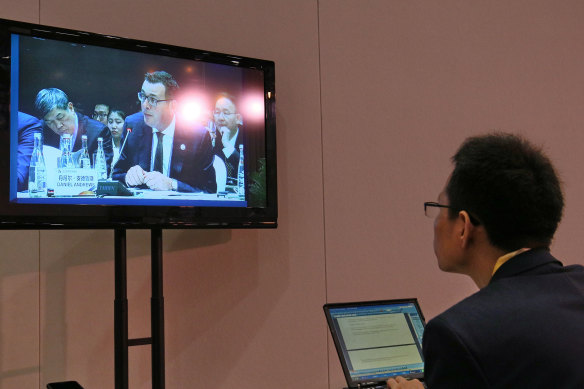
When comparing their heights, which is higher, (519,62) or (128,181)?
(519,62)

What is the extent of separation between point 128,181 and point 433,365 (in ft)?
4.15

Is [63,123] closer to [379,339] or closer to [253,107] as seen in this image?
[253,107]

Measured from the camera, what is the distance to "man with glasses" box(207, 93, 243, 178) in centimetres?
243

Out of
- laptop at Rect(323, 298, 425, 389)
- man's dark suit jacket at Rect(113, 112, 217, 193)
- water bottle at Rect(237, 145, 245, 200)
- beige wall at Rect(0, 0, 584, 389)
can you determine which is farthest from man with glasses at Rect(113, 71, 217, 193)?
laptop at Rect(323, 298, 425, 389)

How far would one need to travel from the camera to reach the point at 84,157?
2137 millimetres

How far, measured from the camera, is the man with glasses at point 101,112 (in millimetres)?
2172

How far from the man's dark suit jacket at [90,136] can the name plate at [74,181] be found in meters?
0.06

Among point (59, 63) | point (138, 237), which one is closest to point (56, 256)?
point (138, 237)

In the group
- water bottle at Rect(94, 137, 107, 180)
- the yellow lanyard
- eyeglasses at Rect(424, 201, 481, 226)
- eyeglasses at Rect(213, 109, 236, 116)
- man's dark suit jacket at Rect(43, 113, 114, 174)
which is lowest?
the yellow lanyard

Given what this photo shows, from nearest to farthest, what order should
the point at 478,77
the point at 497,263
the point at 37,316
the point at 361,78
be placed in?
the point at 497,263 < the point at 37,316 < the point at 361,78 < the point at 478,77

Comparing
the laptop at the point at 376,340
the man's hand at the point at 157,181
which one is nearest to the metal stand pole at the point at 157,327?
the man's hand at the point at 157,181

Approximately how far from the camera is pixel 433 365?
134 cm

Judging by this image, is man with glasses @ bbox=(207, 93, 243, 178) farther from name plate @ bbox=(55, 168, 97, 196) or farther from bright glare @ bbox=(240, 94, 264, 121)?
name plate @ bbox=(55, 168, 97, 196)

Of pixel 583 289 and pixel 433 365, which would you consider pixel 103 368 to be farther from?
pixel 583 289
